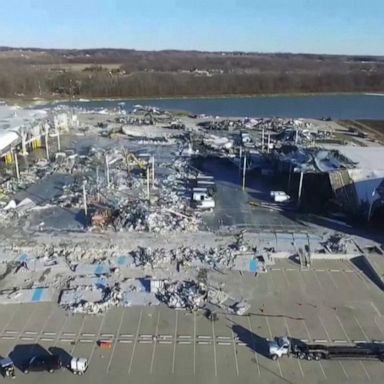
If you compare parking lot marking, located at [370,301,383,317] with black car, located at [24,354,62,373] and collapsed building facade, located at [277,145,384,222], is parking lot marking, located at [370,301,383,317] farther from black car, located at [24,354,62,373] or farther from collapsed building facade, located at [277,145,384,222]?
black car, located at [24,354,62,373]

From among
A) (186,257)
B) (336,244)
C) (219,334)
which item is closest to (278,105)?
(336,244)

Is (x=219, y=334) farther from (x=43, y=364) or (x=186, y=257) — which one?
(x=43, y=364)

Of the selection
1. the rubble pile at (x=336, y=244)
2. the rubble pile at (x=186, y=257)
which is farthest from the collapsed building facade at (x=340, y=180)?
the rubble pile at (x=186, y=257)

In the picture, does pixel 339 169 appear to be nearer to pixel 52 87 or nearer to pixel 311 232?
pixel 311 232

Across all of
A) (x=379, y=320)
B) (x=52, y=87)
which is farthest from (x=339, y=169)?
(x=52, y=87)

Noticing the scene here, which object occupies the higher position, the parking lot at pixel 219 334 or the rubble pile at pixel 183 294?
the rubble pile at pixel 183 294

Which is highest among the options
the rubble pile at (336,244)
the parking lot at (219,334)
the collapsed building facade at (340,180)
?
the collapsed building facade at (340,180)

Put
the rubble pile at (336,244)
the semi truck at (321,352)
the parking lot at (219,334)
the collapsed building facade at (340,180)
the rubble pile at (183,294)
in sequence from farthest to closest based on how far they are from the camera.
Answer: the collapsed building facade at (340,180)
the rubble pile at (336,244)
the rubble pile at (183,294)
the semi truck at (321,352)
the parking lot at (219,334)

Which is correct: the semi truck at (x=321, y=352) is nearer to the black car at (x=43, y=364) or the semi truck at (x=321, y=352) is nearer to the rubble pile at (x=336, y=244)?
the black car at (x=43, y=364)
